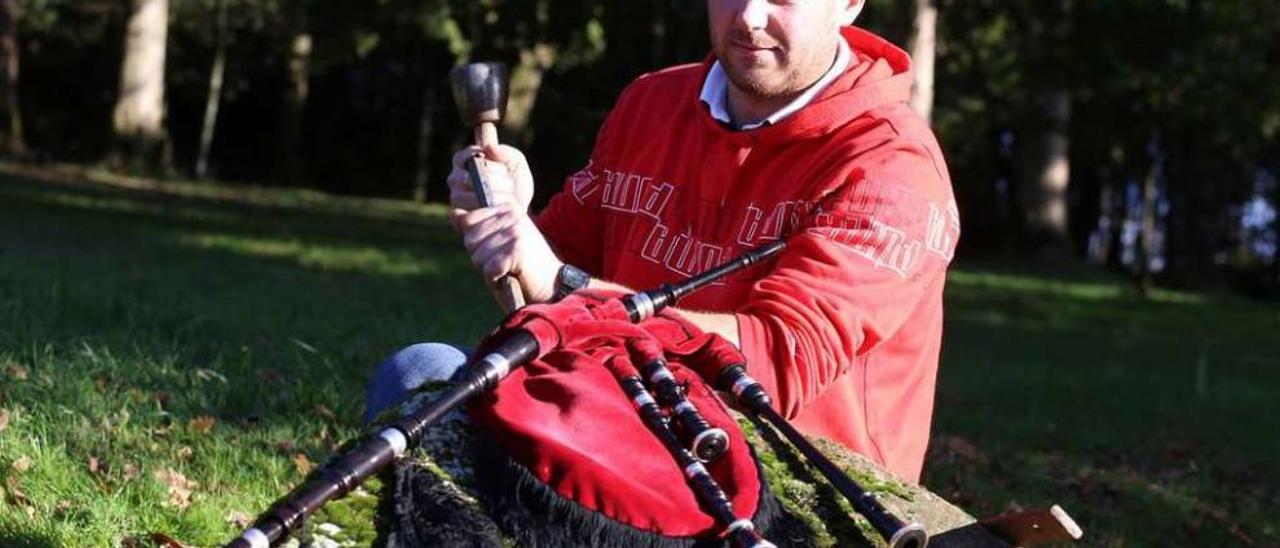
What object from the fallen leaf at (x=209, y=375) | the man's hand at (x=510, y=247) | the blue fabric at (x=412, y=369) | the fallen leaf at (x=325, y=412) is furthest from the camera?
the fallen leaf at (x=209, y=375)

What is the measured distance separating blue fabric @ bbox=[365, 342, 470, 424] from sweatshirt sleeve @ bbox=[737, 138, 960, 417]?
0.53 metres

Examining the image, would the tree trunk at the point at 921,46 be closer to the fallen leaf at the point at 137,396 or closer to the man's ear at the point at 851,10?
the fallen leaf at the point at 137,396

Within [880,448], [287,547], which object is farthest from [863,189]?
[287,547]

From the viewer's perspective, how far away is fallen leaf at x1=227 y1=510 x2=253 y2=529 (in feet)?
15.7

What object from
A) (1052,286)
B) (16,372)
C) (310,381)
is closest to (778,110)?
(16,372)

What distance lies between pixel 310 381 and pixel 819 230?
12.9 feet

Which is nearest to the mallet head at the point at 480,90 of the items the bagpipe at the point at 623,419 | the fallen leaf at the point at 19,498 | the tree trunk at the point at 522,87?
the bagpipe at the point at 623,419

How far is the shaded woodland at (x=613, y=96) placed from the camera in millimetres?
25094

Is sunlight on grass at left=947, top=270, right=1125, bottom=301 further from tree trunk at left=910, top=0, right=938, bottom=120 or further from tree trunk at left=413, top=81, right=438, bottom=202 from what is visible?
tree trunk at left=413, top=81, right=438, bottom=202

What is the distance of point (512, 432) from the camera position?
2.59 metres

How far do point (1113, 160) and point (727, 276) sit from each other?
43.0 m

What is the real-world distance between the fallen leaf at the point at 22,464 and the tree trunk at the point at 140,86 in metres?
27.1

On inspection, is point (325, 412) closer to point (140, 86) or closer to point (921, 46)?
point (921, 46)

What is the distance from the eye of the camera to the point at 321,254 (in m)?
19.0
